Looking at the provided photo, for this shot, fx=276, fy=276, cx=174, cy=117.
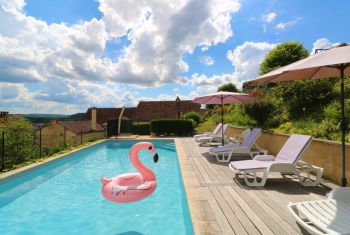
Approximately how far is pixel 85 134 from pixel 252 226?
18.6 meters

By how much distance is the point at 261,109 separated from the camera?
37.4 feet

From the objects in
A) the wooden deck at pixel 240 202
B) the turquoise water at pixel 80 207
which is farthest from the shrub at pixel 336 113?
the turquoise water at pixel 80 207

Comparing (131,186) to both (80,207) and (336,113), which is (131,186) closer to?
(80,207)

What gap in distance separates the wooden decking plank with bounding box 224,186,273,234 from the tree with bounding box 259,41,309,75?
16865 millimetres

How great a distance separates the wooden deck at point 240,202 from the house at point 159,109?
1149 inches

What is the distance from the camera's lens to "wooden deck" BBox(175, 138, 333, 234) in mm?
3600

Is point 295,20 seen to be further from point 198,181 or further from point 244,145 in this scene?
point 198,181

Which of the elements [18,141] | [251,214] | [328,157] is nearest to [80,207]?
[251,214]

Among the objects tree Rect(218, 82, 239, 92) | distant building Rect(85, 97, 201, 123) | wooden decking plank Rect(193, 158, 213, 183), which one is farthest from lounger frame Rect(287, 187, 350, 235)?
tree Rect(218, 82, 239, 92)

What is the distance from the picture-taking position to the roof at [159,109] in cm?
3634

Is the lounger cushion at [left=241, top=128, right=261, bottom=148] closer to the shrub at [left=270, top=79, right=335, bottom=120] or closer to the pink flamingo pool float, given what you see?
the shrub at [left=270, top=79, right=335, bottom=120]

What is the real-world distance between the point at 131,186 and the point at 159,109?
106 feet

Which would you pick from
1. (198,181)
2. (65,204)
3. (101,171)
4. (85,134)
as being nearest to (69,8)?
(101,171)

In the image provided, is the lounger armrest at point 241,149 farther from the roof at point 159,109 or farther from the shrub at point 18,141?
the roof at point 159,109
